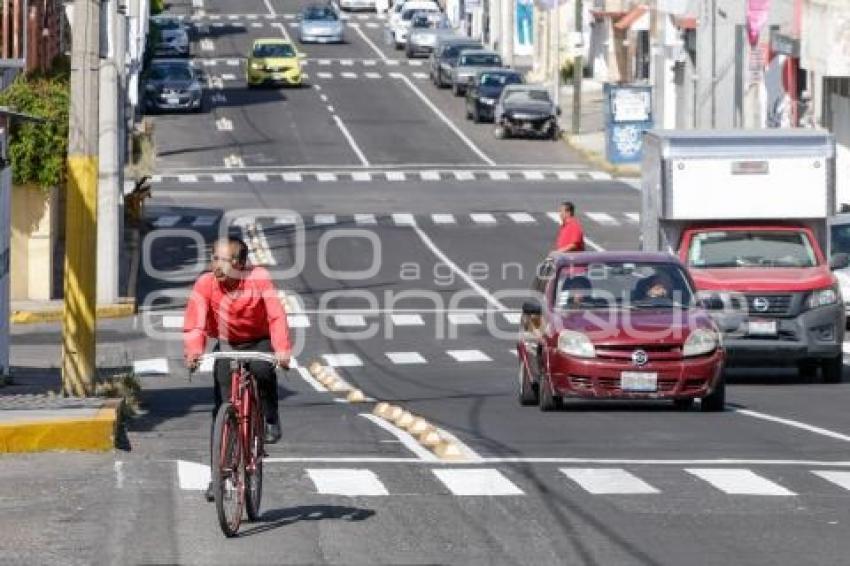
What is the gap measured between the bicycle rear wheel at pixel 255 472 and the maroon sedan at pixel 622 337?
29.6ft

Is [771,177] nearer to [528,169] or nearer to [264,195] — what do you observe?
[264,195]

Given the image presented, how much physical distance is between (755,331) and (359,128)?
53.0 m

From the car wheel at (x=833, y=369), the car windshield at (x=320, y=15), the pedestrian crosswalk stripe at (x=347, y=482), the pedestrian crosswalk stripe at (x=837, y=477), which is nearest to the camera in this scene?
the pedestrian crosswalk stripe at (x=347, y=482)

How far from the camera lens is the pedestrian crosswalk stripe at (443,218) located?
58344 mm

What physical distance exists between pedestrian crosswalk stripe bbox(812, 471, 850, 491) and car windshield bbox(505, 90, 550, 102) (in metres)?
58.7

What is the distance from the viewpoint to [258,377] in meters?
14.8

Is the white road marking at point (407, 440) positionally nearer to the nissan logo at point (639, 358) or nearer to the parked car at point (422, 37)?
the nissan logo at point (639, 358)

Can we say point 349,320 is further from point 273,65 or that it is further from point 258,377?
point 273,65

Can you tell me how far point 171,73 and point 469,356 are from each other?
4915 cm

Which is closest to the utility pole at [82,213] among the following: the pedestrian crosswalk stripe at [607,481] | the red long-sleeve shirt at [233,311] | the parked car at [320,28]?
the pedestrian crosswalk stripe at [607,481]

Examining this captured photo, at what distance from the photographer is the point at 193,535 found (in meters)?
14.4

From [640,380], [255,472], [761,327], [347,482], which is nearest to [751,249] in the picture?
[761,327]

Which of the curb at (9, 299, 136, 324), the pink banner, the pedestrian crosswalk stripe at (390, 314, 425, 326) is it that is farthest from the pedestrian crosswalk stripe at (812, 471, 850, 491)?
the pink banner

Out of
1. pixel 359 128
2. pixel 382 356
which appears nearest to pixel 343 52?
pixel 359 128
